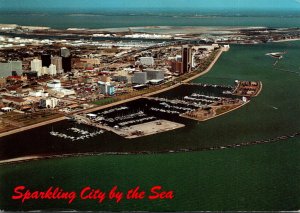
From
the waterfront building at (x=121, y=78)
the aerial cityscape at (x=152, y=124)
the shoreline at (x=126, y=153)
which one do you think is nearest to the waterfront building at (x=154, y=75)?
the aerial cityscape at (x=152, y=124)

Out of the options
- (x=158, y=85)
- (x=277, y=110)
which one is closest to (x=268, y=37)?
(x=158, y=85)

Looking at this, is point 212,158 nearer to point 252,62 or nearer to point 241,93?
point 241,93

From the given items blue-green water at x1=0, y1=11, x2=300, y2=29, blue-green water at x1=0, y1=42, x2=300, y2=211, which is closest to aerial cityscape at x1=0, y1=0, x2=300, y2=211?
blue-green water at x1=0, y1=42, x2=300, y2=211

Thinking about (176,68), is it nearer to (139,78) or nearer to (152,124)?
(139,78)

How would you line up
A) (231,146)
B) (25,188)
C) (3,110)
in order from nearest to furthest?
(25,188), (231,146), (3,110)

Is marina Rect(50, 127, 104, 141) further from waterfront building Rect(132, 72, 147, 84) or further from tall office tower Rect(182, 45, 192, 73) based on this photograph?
tall office tower Rect(182, 45, 192, 73)

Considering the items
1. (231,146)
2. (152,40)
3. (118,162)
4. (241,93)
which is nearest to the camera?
(118,162)
